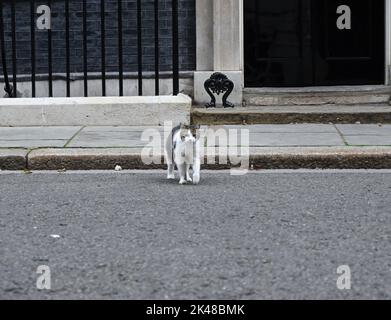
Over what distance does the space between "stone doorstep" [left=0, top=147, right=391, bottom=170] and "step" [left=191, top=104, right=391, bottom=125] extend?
184 cm

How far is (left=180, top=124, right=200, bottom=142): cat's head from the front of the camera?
6990 mm

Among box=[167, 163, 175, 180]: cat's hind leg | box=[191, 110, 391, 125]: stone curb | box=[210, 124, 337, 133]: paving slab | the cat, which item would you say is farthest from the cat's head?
box=[191, 110, 391, 125]: stone curb

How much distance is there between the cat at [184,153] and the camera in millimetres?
7035

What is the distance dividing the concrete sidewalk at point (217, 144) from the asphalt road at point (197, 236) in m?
0.31

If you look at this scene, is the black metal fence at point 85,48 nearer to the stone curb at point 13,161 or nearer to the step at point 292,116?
the step at point 292,116

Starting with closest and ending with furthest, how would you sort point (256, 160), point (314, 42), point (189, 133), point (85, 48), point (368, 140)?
1. point (189, 133)
2. point (256, 160)
3. point (368, 140)
4. point (85, 48)
5. point (314, 42)

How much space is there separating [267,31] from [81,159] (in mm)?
3836

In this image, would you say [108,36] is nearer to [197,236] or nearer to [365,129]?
[365,129]

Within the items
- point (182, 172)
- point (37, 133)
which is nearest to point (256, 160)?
point (182, 172)

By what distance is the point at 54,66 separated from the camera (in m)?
11.3

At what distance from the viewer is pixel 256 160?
8070 millimetres

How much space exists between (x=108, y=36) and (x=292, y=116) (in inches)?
102

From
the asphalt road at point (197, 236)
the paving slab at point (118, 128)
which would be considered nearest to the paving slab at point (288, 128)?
the paving slab at point (118, 128)
